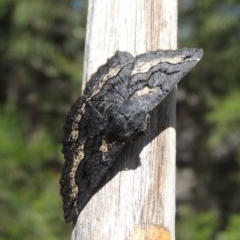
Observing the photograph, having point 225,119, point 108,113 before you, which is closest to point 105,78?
point 108,113

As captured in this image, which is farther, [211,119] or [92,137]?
[211,119]

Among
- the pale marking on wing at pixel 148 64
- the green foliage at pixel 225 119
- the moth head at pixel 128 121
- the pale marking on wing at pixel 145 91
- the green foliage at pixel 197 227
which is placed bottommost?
the moth head at pixel 128 121

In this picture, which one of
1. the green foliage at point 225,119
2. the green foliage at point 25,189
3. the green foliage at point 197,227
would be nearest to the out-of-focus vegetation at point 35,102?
the green foliage at point 25,189

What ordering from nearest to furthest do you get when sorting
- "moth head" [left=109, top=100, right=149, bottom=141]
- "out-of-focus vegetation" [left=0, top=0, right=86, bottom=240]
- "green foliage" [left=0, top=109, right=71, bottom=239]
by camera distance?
1. "moth head" [left=109, top=100, right=149, bottom=141]
2. "green foliage" [left=0, top=109, right=71, bottom=239]
3. "out-of-focus vegetation" [left=0, top=0, right=86, bottom=240]

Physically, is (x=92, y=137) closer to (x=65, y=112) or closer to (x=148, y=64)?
(x=148, y=64)

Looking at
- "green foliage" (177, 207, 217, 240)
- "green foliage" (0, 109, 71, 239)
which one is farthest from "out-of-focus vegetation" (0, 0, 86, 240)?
"green foliage" (177, 207, 217, 240)

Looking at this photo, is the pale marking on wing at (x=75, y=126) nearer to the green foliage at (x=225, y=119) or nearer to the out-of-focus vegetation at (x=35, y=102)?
the out-of-focus vegetation at (x=35, y=102)

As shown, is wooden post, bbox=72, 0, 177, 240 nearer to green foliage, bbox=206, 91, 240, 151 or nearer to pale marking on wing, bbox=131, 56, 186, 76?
pale marking on wing, bbox=131, 56, 186, 76
